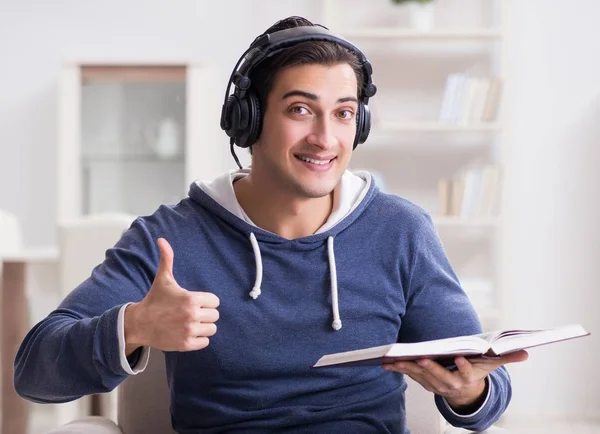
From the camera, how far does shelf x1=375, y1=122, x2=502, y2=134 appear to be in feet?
13.3

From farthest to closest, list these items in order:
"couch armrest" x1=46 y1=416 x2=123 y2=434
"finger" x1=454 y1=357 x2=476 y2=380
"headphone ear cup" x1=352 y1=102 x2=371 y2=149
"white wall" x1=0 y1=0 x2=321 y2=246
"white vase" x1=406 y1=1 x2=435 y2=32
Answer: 1. "white wall" x1=0 y1=0 x2=321 y2=246
2. "white vase" x1=406 y1=1 x2=435 y2=32
3. "headphone ear cup" x1=352 y1=102 x2=371 y2=149
4. "couch armrest" x1=46 y1=416 x2=123 y2=434
5. "finger" x1=454 y1=357 x2=476 y2=380

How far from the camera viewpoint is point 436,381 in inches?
49.4

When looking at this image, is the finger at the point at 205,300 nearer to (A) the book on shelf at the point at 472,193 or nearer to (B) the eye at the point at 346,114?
(B) the eye at the point at 346,114

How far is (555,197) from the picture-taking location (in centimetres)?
434

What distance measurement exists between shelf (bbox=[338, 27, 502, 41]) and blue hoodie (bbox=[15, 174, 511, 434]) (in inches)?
103

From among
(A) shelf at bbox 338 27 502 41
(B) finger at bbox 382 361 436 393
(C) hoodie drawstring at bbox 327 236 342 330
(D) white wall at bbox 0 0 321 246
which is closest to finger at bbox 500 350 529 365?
(B) finger at bbox 382 361 436 393

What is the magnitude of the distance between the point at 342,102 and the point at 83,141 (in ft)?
10.1

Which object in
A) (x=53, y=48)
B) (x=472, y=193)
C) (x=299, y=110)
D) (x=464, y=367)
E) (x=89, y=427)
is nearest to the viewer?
(x=464, y=367)

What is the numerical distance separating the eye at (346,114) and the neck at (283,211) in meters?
0.15

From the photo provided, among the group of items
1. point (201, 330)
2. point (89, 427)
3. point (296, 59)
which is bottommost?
point (89, 427)

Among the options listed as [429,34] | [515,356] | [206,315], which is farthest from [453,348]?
[429,34]

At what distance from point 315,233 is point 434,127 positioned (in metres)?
2.62

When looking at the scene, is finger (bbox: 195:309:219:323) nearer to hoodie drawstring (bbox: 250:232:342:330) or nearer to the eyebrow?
hoodie drawstring (bbox: 250:232:342:330)

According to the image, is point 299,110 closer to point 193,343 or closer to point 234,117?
point 234,117
